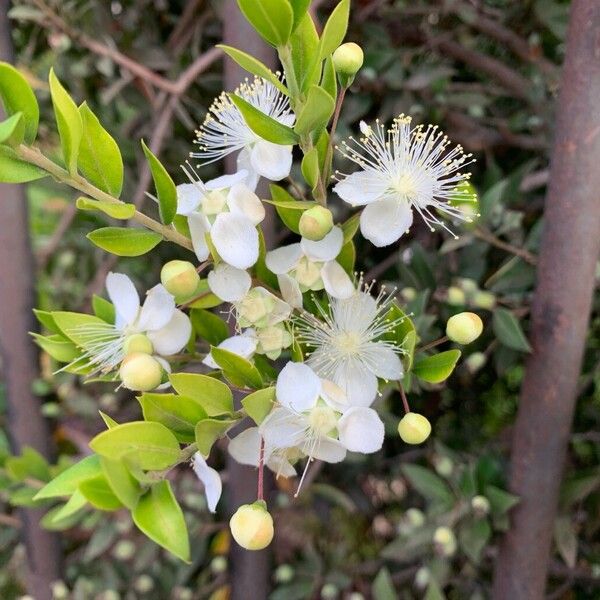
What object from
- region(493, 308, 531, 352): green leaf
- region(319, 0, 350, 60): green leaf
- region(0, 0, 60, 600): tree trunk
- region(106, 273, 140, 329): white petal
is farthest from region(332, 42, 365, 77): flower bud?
region(0, 0, 60, 600): tree trunk

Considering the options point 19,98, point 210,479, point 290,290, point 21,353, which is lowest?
point 21,353

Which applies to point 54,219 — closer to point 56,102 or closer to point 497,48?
point 497,48

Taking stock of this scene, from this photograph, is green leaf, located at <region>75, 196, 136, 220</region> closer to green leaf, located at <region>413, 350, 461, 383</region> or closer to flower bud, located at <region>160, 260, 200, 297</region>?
flower bud, located at <region>160, 260, 200, 297</region>

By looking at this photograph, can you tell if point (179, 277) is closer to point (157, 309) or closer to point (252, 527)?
point (157, 309)

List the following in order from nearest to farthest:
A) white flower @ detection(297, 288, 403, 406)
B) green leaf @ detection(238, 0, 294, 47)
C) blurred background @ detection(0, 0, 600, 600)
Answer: green leaf @ detection(238, 0, 294, 47) < white flower @ detection(297, 288, 403, 406) < blurred background @ detection(0, 0, 600, 600)

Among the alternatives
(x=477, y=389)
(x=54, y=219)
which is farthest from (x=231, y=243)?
(x=54, y=219)

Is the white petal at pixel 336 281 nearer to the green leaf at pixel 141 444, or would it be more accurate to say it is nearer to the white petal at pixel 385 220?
the white petal at pixel 385 220

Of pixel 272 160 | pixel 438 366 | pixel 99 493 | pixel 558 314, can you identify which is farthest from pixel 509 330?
pixel 99 493
